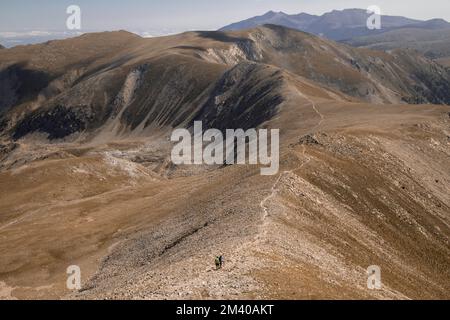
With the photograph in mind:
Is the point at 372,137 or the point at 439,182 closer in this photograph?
the point at 439,182

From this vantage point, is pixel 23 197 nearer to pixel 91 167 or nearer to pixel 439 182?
pixel 91 167

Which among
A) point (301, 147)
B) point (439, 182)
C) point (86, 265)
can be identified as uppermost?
point (301, 147)

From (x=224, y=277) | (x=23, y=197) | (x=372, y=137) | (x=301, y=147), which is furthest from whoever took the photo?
(x=23, y=197)

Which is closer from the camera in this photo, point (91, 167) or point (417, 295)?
point (417, 295)

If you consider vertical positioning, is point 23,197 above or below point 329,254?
below

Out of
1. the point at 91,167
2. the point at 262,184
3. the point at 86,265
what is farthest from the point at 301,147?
the point at 91,167

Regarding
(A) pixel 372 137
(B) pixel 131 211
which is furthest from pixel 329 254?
(A) pixel 372 137
